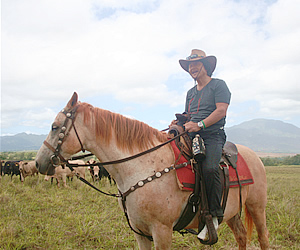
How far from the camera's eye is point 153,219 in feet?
8.26

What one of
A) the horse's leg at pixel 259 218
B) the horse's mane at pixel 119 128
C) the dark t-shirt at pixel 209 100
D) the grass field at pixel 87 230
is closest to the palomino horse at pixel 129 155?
the horse's mane at pixel 119 128

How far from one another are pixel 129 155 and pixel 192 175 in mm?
870

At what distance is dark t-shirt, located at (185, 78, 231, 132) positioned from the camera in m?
3.06

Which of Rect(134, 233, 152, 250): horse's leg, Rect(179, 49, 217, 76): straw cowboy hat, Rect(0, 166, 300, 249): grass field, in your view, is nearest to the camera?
Rect(134, 233, 152, 250): horse's leg

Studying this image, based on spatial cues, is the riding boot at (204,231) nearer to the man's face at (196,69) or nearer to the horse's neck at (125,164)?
the horse's neck at (125,164)

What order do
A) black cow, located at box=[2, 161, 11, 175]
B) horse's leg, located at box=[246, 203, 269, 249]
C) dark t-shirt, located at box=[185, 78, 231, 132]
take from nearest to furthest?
1. dark t-shirt, located at box=[185, 78, 231, 132]
2. horse's leg, located at box=[246, 203, 269, 249]
3. black cow, located at box=[2, 161, 11, 175]

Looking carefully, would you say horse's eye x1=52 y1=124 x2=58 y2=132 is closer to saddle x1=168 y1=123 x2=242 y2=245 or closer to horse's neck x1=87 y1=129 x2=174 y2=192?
horse's neck x1=87 y1=129 x2=174 y2=192

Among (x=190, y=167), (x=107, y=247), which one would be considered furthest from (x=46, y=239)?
(x=190, y=167)

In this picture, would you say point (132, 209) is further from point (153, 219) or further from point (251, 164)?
point (251, 164)

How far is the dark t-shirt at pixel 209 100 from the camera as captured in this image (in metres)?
3.06

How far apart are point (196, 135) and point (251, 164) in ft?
4.91

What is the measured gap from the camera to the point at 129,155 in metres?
2.70

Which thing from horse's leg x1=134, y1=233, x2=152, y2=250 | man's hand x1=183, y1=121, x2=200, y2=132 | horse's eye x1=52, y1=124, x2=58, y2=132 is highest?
horse's eye x1=52, y1=124, x2=58, y2=132

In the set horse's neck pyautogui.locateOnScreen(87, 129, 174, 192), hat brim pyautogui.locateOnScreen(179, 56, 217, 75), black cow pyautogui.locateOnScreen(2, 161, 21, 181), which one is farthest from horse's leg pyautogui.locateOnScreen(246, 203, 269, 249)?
black cow pyautogui.locateOnScreen(2, 161, 21, 181)
